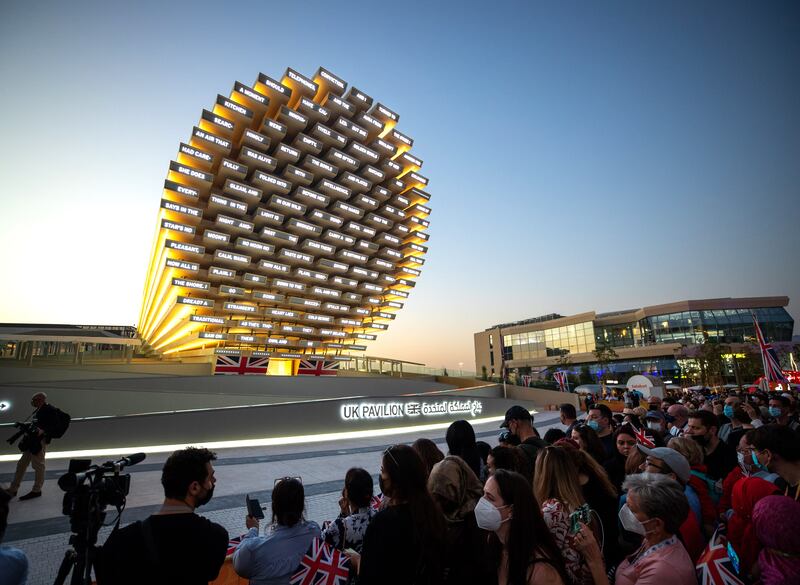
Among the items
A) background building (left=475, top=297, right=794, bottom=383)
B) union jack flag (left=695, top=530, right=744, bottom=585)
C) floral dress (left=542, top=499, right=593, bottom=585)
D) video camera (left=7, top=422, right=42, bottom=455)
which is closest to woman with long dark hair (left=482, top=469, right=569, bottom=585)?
floral dress (left=542, top=499, right=593, bottom=585)

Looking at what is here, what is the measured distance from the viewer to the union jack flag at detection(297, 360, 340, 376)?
111 feet

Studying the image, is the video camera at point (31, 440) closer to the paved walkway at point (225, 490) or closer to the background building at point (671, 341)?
the paved walkway at point (225, 490)

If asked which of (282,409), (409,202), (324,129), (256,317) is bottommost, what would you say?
(282,409)

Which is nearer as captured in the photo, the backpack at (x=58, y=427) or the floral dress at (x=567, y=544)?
the floral dress at (x=567, y=544)

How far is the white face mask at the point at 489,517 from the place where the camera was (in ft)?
7.51

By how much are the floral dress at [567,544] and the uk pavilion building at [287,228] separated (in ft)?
93.8

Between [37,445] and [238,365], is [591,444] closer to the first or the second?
[37,445]

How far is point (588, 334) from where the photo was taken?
89.3 metres

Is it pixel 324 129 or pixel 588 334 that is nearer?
pixel 324 129

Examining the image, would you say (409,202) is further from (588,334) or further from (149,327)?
(588,334)

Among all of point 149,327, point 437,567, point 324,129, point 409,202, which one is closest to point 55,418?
point 437,567

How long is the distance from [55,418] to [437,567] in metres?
9.23

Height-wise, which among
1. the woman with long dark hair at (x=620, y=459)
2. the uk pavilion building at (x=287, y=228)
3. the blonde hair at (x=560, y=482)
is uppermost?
the uk pavilion building at (x=287, y=228)

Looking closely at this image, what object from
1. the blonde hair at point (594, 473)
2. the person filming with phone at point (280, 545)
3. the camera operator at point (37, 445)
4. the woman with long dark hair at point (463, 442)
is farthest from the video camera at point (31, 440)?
the blonde hair at point (594, 473)
